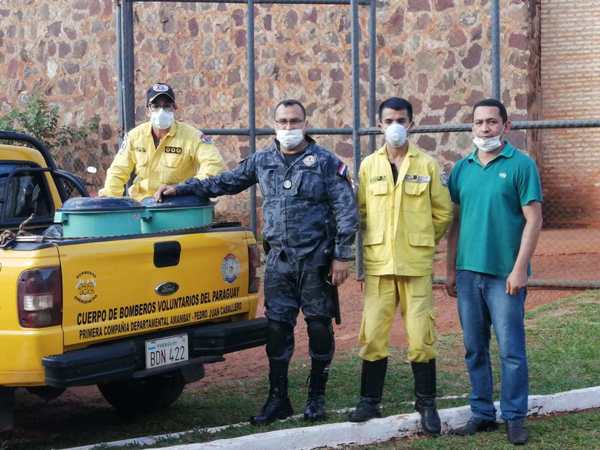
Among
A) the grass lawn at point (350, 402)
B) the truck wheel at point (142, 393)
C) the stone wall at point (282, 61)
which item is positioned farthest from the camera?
the stone wall at point (282, 61)

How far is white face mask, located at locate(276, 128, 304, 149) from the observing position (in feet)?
21.6

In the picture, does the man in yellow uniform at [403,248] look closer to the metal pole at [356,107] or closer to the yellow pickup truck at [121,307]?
the yellow pickup truck at [121,307]

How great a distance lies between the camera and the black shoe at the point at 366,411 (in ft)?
20.9

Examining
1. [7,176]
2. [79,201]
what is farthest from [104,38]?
[79,201]

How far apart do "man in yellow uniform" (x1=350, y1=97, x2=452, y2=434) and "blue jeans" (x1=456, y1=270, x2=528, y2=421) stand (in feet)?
0.72

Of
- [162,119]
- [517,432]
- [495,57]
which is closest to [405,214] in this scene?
[517,432]

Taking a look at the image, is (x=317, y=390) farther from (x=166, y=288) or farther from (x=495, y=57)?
(x=495, y=57)

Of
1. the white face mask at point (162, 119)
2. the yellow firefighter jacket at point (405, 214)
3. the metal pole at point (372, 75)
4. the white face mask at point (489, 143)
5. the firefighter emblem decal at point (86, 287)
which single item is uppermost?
the metal pole at point (372, 75)

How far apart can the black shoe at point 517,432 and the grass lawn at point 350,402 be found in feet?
0.24

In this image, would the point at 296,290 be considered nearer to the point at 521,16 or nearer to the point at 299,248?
the point at 299,248

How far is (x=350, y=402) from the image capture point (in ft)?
24.0

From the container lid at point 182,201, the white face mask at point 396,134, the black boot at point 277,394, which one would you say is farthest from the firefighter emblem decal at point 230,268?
the white face mask at point 396,134

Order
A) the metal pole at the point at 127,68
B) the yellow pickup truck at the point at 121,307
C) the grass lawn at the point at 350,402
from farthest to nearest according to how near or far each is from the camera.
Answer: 1. the metal pole at the point at 127,68
2. the grass lawn at the point at 350,402
3. the yellow pickup truck at the point at 121,307

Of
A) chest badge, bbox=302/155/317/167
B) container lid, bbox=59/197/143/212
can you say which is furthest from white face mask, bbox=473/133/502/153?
container lid, bbox=59/197/143/212
